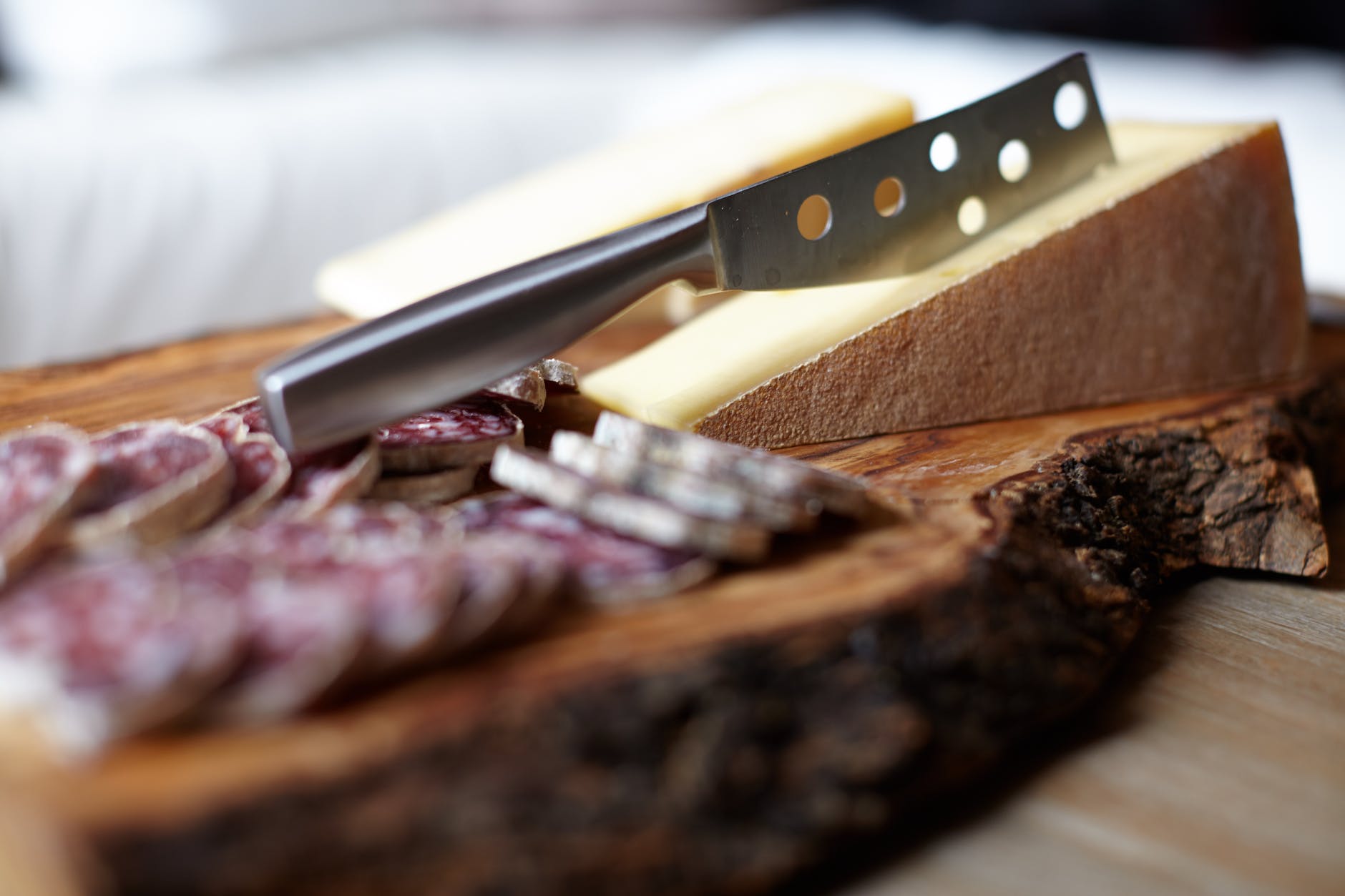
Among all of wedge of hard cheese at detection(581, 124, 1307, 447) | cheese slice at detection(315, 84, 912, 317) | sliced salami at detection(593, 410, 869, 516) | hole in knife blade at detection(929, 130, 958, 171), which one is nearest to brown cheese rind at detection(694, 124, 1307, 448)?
wedge of hard cheese at detection(581, 124, 1307, 447)

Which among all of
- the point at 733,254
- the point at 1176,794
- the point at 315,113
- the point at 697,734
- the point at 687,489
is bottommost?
the point at 1176,794

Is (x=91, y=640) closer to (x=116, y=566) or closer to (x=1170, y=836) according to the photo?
(x=116, y=566)

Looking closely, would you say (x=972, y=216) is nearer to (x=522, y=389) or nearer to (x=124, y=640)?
(x=522, y=389)

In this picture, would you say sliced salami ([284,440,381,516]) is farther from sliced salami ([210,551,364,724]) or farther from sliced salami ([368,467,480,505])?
sliced salami ([210,551,364,724])

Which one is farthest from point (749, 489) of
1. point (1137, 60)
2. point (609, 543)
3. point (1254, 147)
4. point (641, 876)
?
point (1137, 60)

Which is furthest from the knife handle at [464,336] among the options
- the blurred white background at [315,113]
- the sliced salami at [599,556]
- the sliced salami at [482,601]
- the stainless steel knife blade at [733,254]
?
the blurred white background at [315,113]

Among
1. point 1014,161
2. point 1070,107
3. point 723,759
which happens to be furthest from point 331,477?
point 1070,107
